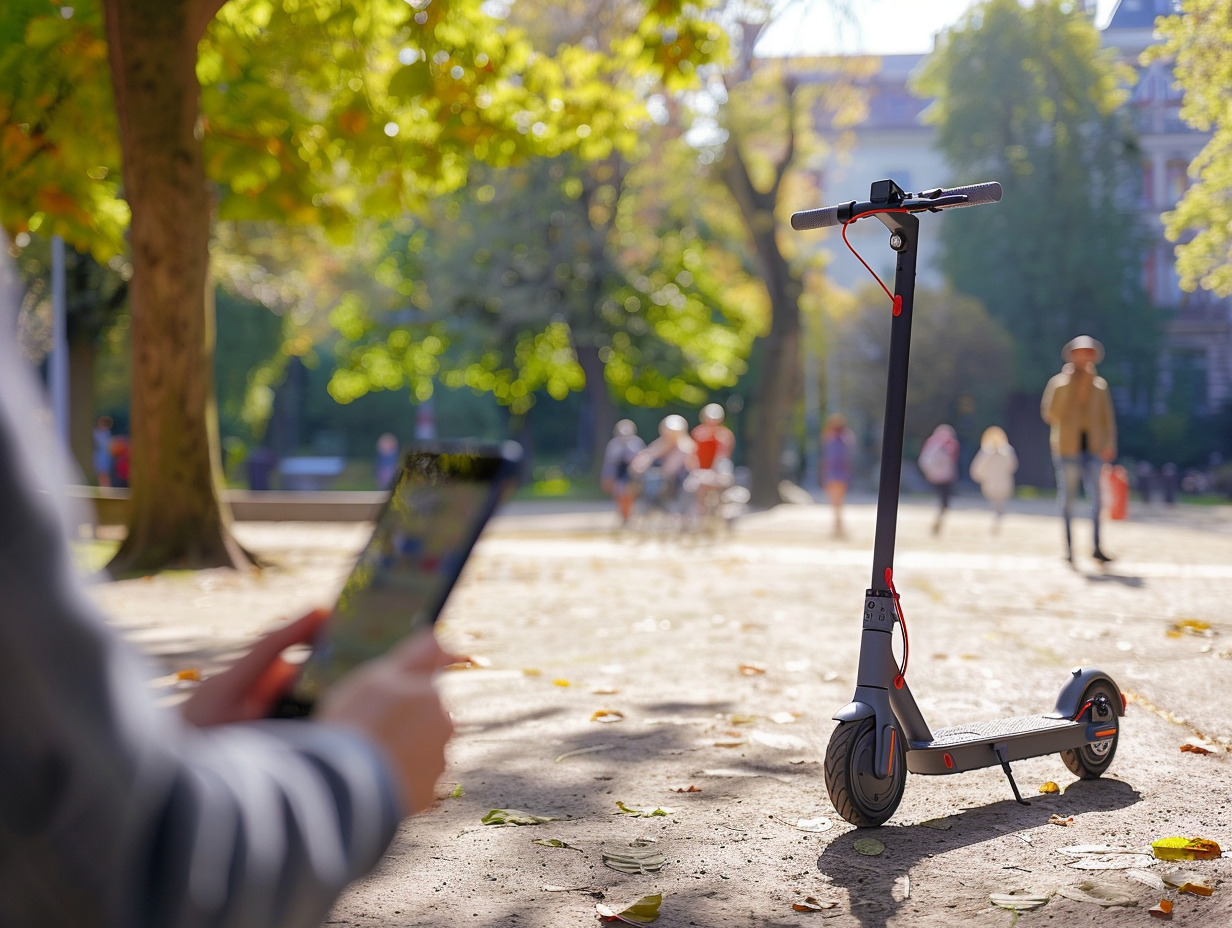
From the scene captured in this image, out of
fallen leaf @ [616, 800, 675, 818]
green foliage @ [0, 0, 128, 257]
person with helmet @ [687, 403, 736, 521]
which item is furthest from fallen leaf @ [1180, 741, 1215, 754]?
person with helmet @ [687, 403, 736, 521]

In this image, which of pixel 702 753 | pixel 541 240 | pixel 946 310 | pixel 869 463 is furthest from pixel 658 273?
pixel 702 753

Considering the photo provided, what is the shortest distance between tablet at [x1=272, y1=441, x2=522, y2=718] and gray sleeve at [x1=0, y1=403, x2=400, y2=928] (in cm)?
40

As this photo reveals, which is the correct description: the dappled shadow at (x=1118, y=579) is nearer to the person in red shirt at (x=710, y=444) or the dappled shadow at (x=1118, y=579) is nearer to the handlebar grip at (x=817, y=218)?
the person in red shirt at (x=710, y=444)

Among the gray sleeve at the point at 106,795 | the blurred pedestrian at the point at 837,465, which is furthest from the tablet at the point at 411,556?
the blurred pedestrian at the point at 837,465

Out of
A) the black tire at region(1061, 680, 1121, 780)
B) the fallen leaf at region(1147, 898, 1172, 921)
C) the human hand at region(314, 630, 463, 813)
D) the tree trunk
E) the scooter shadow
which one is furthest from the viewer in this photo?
the tree trunk

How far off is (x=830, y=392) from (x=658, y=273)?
16.8m

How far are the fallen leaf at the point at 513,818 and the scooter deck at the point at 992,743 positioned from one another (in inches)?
42.2

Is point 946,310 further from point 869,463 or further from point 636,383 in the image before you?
point 636,383

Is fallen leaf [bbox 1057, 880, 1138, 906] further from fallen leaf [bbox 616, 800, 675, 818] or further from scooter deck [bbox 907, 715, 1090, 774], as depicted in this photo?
fallen leaf [bbox 616, 800, 675, 818]

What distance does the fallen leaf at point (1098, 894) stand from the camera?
3.09 meters

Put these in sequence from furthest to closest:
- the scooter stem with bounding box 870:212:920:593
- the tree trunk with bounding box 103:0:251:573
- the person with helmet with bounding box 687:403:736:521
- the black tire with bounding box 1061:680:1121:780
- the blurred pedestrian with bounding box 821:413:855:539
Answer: the blurred pedestrian with bounding box 821:413:855:539, the person with helmet with bounding box 687:403:736:521, the tree trunk with bounding box 103:0:251:573, the black tire with bounding box 1061:680:1121:780, the scooter stem with bounding box 870:212:920:593

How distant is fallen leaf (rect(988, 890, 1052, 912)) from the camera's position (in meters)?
3.09

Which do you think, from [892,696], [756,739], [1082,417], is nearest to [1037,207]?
[1082,417]

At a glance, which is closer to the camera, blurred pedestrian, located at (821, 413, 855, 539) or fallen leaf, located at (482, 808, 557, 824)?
fallen leaf, located at (482, 808, 557, 824)
